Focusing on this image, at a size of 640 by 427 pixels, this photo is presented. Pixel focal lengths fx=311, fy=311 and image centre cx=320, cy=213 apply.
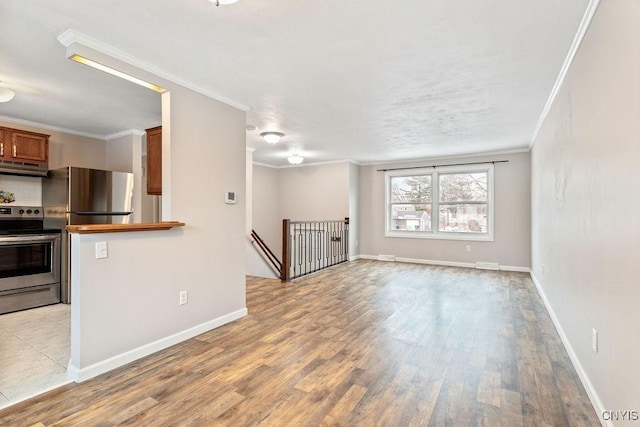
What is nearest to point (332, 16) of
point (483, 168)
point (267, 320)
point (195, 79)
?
point (195, 79)

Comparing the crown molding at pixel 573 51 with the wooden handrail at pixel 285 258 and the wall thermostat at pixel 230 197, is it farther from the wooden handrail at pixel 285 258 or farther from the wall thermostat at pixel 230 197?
the wooden handrail at pixel 285 258

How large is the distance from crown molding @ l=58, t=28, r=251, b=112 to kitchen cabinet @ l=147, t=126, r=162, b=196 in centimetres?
60

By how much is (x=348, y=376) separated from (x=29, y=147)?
4840 millimetres

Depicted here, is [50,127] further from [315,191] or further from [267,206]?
[315,191]

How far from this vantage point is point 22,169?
→ 4.04m

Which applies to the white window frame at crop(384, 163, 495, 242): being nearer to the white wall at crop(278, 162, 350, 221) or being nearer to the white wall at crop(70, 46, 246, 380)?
the white wall at crop(278, 162, 350, 221)

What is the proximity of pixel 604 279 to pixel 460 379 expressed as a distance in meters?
1.13

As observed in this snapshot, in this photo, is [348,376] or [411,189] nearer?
[348,376]

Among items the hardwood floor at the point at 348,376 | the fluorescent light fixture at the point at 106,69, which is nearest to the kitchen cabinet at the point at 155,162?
the fluorescent light fixture at the point at 106,69

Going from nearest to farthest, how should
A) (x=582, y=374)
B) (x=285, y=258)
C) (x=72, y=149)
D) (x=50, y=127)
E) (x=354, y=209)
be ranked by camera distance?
(x=582, y=374), (x=50, y=127), (x=72, y=149), (x=285, y=258), (x=354, y=209)

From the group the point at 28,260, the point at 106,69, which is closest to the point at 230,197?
the point at 106,69

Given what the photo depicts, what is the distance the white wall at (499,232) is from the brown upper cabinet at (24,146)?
6.17 meters

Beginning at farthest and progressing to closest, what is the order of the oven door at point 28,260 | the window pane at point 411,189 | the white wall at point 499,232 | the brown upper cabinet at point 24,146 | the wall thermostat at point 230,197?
the window pane at point 411,189 < the white wall at point 499,232 < the brown upper cabinet at point 24,146 < the oven door at point 28,260 < the wall thermostat at point 230,197

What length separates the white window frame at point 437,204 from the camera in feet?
21.0
